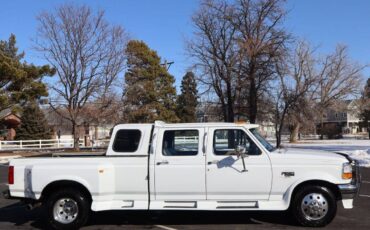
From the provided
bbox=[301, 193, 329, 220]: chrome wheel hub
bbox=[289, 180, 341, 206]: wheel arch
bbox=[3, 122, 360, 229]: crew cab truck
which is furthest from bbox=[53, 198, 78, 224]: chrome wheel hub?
bbox=[301, 193, 329, 220]: chrome wheel hub

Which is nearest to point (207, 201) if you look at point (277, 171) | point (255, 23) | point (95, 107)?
point (277, 171)

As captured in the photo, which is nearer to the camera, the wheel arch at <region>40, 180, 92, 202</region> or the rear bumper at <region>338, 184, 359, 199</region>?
the rear bumper at <region>338, 184, 359, 199</region>

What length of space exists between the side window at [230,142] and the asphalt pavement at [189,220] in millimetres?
1344

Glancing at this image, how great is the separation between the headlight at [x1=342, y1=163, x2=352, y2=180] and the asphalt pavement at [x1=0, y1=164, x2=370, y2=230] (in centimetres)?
90

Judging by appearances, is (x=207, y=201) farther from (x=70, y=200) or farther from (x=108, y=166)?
(x=70, y=200)

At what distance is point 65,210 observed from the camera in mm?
8758

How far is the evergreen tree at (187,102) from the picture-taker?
224 feet

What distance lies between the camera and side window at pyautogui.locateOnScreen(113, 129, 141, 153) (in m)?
8.89

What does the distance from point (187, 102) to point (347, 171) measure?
2537 inches

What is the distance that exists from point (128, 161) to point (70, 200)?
1260 mm

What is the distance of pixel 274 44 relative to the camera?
104 feet

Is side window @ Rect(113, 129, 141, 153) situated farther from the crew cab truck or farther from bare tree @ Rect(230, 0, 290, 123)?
bare tree @ Rect(230, 0, 290, 123)

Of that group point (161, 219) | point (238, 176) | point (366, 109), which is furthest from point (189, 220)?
point (366, 109)

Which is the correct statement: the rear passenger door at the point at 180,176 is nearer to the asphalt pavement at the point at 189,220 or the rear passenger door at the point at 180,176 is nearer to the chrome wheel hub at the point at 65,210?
the asphalt pavement at the point at 189,220
